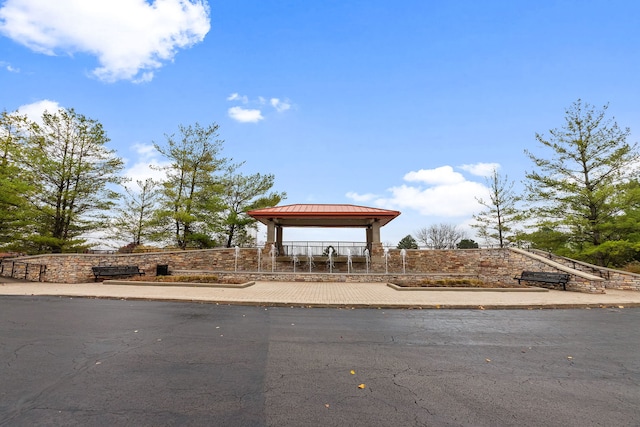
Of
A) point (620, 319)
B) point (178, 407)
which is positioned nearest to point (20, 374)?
point (178, 407)

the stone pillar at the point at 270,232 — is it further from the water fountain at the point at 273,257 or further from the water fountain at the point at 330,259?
the water fountain at the point at 330,259

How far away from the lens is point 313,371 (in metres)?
3.79

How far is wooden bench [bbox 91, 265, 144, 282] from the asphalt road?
8.50 metres

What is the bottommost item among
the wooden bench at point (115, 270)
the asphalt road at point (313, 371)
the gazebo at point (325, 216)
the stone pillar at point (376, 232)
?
the asphalt road at point (313, 371)

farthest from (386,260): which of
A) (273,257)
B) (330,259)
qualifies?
(273,257)

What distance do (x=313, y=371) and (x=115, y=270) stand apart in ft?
50.1

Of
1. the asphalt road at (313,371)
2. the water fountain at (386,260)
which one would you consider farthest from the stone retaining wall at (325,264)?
the asphalt road at (313,371)

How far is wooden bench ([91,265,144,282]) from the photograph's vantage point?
1468 centimetres

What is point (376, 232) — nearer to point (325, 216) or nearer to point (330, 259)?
point (325, 216)

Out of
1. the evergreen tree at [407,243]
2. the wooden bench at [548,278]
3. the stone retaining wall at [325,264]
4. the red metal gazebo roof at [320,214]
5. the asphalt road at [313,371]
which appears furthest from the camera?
the evergreen tree at [407,243]

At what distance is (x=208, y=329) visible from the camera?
19.5 ft

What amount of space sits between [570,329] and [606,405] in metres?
4.20

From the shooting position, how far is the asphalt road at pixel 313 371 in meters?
2.71

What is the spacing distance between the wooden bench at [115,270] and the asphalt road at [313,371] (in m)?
8.50
